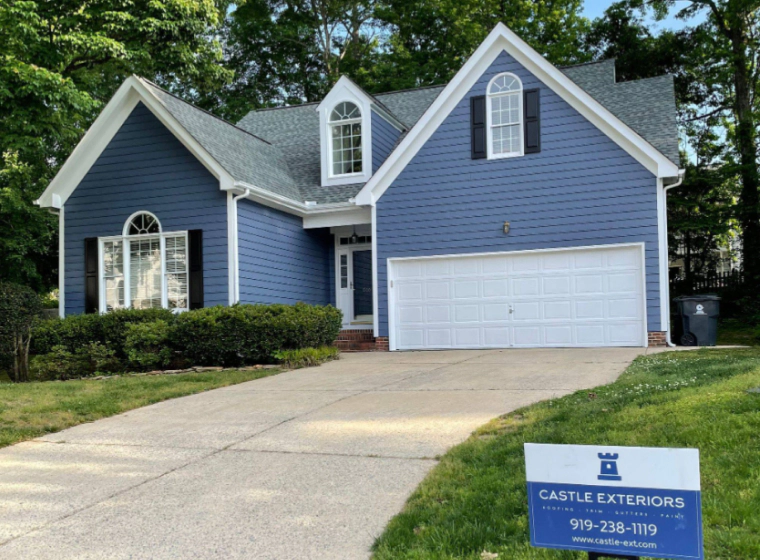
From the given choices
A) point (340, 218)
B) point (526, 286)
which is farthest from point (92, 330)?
point (526, 286)

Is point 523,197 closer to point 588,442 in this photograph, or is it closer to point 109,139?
point 109,139

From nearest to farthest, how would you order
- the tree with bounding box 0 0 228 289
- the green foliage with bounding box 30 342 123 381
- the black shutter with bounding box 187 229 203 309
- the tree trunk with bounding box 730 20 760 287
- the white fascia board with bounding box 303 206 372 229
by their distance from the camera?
1. the green foliage with bounding box 30 342 123 381
2. the tree with bounding box 0 0 228 289
3. the black shutter with bounding box 187 229 203 309
4. the white fascia board with bounding box 303 206 372 229
5. the tree trunk with bounding box 730 20 760 287

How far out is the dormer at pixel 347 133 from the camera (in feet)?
52.6

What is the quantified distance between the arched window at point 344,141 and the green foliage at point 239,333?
5.54 m

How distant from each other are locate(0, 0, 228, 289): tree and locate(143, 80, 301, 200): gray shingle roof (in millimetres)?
1864

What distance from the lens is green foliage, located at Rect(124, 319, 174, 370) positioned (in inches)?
467

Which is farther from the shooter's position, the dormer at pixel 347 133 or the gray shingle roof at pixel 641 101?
the dormer at pixel 347 133

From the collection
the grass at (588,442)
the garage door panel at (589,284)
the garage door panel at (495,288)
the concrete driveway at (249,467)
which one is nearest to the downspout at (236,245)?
the concrete driveway at (249,467)

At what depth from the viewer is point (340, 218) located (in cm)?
1579

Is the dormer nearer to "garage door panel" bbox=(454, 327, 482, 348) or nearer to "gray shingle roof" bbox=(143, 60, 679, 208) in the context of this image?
"gray shingle roof" bbox=(143, 60, 679, 208)

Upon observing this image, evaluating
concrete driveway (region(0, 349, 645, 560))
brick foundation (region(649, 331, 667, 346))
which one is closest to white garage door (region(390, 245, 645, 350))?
brick foundation (region(649, 331, 667, 346))

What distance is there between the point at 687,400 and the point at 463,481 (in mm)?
2479

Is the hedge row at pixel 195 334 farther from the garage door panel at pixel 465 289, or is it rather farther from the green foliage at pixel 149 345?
the garage door panel at pixel 465 289

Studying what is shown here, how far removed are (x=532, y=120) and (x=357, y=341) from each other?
19.4 feet
